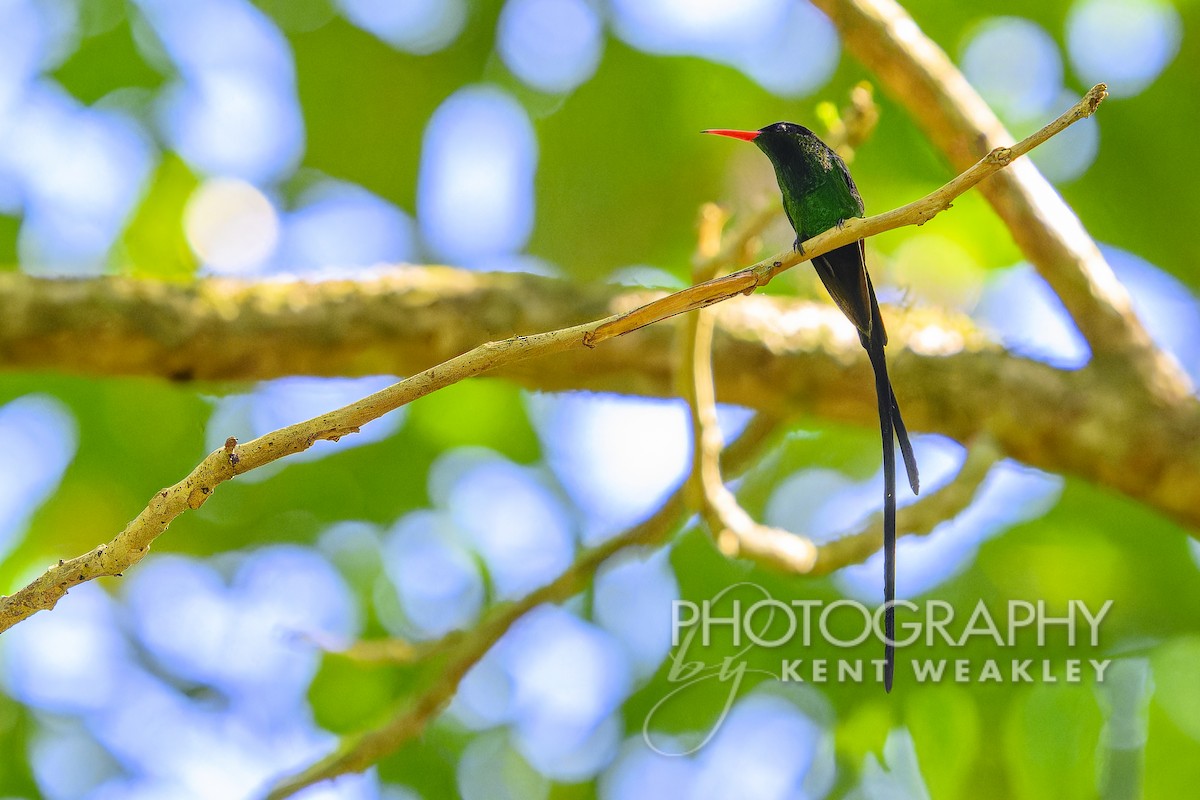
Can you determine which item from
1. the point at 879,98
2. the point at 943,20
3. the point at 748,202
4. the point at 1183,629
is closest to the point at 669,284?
the point at 748,202

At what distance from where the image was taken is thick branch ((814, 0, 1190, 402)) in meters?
3.35

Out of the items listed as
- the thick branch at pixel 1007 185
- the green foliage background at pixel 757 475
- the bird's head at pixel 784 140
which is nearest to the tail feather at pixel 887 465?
the bird's head at pixel 784 140

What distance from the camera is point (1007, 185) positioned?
342 cm

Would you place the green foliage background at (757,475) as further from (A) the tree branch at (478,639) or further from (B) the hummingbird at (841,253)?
(B) the hummingbird at (841,253)

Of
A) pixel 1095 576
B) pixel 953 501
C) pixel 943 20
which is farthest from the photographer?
pixel 943 20

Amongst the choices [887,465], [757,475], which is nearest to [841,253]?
[887,465]

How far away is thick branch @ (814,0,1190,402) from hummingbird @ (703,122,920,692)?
918 mm

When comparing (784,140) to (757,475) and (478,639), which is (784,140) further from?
(757,475)

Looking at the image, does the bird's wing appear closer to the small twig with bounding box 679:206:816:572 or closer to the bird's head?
the bird's head

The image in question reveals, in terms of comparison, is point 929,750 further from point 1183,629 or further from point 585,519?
point 585,519

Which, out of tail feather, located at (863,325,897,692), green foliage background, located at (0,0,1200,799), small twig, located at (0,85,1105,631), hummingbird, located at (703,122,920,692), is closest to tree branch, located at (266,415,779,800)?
green foliage background, located at (0,0,1200,799)

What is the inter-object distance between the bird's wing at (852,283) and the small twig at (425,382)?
485mm

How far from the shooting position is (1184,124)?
4.38 m

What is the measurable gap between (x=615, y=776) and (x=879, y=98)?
3027mm
